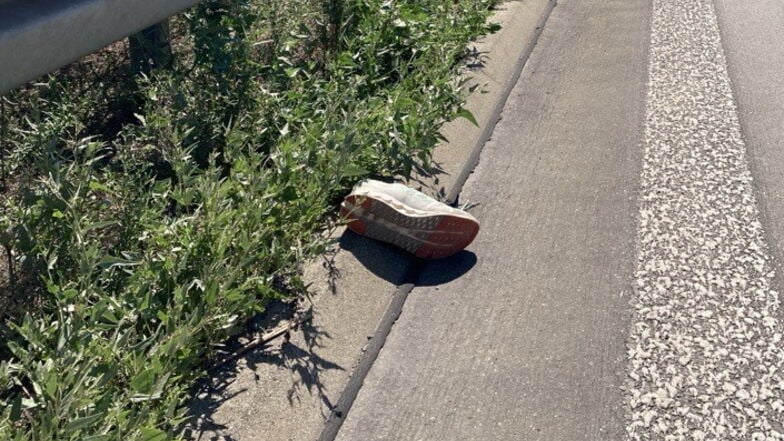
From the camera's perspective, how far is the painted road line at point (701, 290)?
3568 mm

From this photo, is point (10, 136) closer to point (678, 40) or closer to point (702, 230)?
point (702, 230)

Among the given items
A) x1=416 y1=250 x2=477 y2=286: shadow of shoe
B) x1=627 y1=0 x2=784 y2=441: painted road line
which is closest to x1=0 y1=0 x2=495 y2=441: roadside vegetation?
x1=416 y1=250 x2=477 y2=286: shadow of shoe

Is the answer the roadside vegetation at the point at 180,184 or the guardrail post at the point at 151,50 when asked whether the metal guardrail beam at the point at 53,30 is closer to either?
the roadside vegetation at the point at 180,184

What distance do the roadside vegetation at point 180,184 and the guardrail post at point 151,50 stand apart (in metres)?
0.07

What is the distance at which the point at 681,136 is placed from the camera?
6102 mm

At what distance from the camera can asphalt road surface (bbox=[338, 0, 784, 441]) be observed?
3.52 metres

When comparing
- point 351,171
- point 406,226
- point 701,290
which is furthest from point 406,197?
point 701,290

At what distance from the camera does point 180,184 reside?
3857 millimetres

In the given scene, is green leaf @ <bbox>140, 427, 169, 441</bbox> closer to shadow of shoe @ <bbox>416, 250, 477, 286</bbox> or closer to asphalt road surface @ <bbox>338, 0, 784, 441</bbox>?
asphalt road surface @ <bbox>338, 0, 784, 441</bbox>

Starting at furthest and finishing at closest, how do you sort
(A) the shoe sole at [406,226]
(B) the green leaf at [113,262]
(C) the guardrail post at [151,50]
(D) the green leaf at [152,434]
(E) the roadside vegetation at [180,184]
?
(C) the guardrail post at [151,50], (A) the shoe sole at [406,226], (B) the green leaf at [113,262], (E) the roadside vegetation at [180,184], (D) the green leaf at [152,434]

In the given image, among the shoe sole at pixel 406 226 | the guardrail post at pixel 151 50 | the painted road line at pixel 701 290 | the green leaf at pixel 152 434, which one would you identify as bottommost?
the painted road line at pixel 701 290

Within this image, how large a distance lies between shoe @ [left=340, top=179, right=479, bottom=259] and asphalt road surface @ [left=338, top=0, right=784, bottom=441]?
5.8 inches

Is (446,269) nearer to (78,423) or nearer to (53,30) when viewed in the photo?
(53,30)

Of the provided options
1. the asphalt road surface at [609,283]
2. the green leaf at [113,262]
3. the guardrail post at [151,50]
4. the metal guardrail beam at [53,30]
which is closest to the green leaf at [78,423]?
the green leaf at [113,262]
